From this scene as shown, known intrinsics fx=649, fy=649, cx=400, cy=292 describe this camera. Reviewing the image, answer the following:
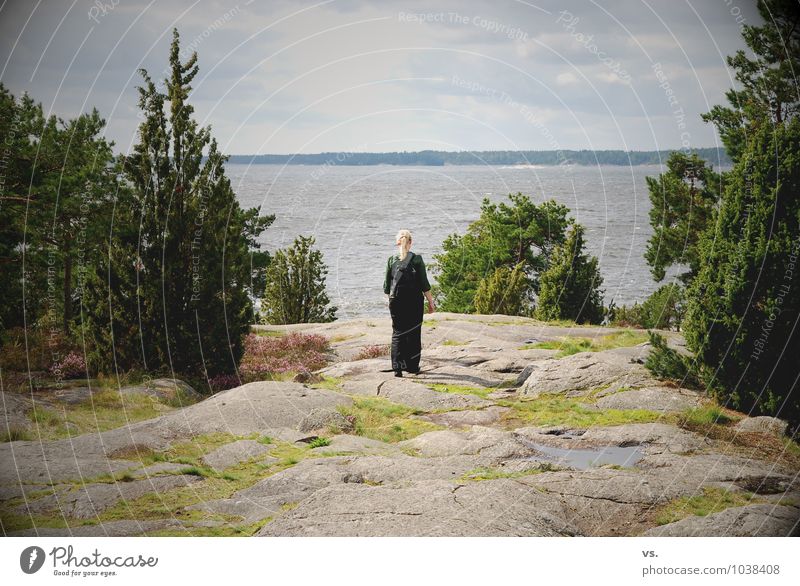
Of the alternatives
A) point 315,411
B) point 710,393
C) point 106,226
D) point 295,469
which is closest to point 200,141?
point 106,226

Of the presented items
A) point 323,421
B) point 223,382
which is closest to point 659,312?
point 223,382

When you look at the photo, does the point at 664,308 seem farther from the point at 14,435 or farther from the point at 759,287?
the point at 14,435

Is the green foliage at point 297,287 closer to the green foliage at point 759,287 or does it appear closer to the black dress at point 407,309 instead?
the black dress at point 407,309

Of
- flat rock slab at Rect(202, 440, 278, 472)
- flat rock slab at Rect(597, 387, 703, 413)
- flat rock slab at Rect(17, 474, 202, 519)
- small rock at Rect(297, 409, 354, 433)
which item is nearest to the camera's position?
flat rock slab at Rect(17, 474, 202, 519)

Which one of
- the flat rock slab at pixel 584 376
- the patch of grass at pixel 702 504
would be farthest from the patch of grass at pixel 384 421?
the patch of grass at pixel 702 504

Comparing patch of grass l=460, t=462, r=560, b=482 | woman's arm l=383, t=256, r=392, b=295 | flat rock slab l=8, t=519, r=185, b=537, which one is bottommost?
flat rock slab l=8, t=519, r=185, b=537

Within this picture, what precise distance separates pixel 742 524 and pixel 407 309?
7189 millimetres

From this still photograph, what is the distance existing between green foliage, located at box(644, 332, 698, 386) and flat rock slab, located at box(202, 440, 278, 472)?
7.03 meters

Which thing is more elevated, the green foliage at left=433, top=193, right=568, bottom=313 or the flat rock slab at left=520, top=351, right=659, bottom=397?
the green foliage at left=433, top=193, right=568, bottom=313

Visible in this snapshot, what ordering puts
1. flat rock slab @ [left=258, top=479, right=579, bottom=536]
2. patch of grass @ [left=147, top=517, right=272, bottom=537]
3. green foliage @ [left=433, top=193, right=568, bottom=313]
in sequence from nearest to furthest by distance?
1. flat rock slab @ [left=258, top=479, right=579, bottom=536]
2. patch of grass @ [left=147, top=517, right=272, bottom=537]
3. green foliage @ [left=433, top=193, right=568, bottom=313]

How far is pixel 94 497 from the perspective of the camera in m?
8.79

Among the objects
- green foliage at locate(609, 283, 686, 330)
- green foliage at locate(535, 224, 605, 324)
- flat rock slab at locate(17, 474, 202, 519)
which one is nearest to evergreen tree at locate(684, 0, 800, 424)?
flat rock slab at locate(17, 474, 202, 519)

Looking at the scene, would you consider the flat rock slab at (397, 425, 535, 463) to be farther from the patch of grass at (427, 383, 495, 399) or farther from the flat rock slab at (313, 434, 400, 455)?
the patch of grass at (427, 383, 495, 399)

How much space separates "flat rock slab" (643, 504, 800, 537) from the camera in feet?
27.9
